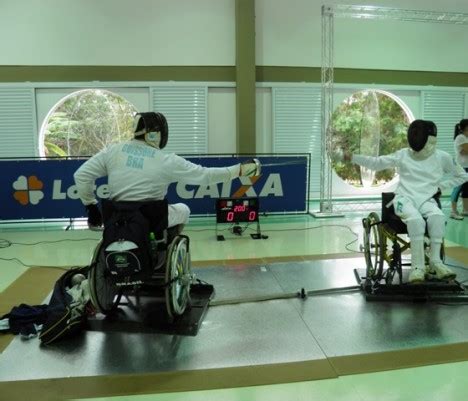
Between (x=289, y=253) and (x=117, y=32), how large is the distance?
441cm

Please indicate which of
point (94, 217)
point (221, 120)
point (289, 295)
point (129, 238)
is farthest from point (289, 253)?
point (221, 120)

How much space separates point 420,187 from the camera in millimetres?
3211

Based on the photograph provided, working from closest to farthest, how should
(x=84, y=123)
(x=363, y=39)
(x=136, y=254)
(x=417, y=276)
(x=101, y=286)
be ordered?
(x=136, y=254) < (x=101, y=286) < (x=417, y=276) < (x=84, y=123) < (x=363, y=39)

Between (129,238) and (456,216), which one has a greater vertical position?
(129,238)

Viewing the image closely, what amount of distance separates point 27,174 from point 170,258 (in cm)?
395

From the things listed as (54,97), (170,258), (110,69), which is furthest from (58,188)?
(170,258)

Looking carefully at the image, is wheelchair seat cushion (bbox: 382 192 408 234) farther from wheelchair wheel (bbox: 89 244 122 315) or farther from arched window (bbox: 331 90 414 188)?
arched window (bbox: 331 90 414 188)

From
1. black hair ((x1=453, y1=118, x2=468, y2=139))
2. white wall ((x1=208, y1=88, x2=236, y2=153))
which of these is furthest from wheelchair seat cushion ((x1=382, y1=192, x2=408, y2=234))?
white wall ((x1=208, y1=88, x2=236, y2=153))

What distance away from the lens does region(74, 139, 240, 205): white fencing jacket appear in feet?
8.54

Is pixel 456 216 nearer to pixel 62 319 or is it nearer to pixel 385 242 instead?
pixel 385 242

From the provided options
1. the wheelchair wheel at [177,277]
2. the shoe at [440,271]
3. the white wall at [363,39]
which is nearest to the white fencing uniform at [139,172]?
the wheelchair wheel at [177,277]

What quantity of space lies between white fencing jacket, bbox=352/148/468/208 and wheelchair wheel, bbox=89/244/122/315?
2.12 metres

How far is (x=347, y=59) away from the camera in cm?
695

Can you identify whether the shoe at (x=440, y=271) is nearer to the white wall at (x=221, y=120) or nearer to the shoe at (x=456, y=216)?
the shoe at (x=456, y=216)
